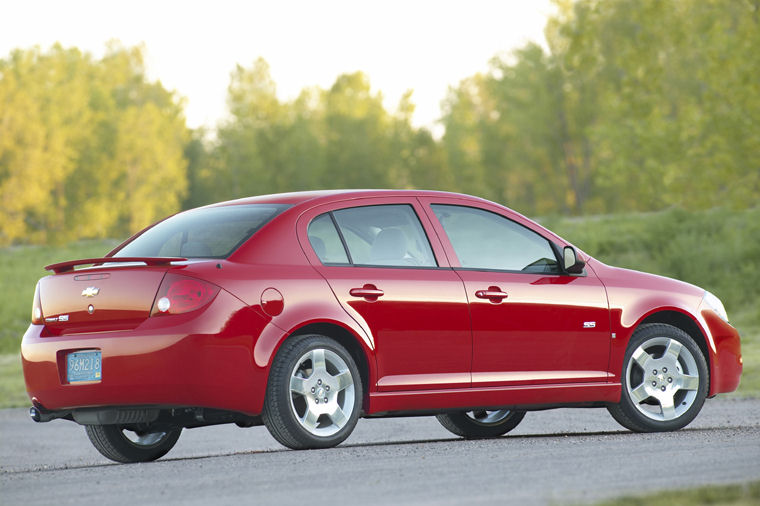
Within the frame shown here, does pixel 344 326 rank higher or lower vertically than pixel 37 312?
lower

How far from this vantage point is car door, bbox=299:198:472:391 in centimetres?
779

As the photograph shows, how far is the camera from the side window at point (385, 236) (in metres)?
8.04

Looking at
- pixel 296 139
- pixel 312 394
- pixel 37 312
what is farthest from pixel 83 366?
pixel 296 139

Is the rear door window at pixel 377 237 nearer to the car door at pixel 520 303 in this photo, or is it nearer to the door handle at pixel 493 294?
Result: the car door at pixel 520 303

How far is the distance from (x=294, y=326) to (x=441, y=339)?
1.10 meters

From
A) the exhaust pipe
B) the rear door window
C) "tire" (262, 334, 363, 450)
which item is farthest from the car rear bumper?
the rear door window

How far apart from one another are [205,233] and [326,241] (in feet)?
2.48

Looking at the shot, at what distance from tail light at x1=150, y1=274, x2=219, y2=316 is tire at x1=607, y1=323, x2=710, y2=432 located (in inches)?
131

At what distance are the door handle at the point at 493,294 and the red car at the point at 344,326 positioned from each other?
0.04 feet

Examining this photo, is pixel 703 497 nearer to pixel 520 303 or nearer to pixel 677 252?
pixel 520 303

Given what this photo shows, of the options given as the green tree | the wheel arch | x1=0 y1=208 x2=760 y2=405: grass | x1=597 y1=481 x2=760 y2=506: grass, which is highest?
the green tree

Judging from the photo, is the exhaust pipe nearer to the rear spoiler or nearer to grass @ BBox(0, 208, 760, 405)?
the rear spoiler

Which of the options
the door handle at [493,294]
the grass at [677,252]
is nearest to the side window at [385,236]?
the door handle at [493,294]

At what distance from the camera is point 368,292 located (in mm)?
7762
